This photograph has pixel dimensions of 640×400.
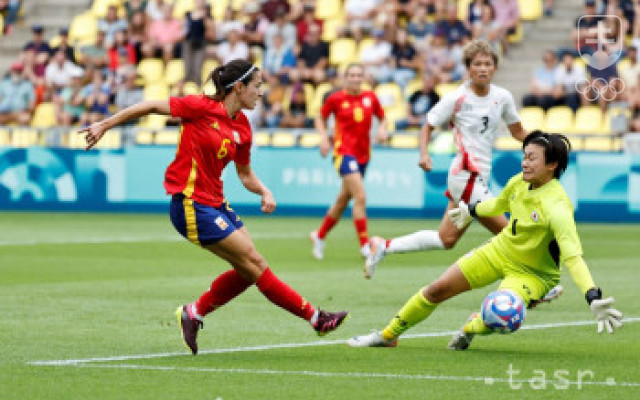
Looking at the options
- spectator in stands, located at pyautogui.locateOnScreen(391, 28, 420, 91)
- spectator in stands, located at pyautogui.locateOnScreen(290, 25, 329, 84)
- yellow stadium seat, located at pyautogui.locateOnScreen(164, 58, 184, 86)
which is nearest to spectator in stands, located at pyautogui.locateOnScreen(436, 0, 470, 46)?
spectator in stands, located at pyautogui.locateOnScreen(391, 28, 420, 91)

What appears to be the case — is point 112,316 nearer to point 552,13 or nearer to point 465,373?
point 465,373

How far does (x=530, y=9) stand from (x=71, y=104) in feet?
31.6

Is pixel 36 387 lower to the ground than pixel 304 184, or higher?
higher

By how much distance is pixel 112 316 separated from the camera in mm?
12672

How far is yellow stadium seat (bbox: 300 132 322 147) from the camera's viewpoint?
28.0m

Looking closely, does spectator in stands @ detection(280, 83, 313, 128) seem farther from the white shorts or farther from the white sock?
the white sock

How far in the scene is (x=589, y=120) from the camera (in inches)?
1064

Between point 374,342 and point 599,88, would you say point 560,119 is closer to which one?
point 599,88

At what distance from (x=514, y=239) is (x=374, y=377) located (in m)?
1.63

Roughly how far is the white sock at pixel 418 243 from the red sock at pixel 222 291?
12.4 feet

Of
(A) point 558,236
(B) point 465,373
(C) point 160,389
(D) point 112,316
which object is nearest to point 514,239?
(A) point 558,236

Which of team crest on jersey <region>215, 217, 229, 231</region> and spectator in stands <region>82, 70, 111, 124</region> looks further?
spectator in stands <region>82, 70, 111, 124</region>

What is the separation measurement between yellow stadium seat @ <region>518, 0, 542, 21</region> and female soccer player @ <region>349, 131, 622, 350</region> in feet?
66.6

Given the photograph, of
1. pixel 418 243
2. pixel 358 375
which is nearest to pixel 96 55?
pixel 418 243
